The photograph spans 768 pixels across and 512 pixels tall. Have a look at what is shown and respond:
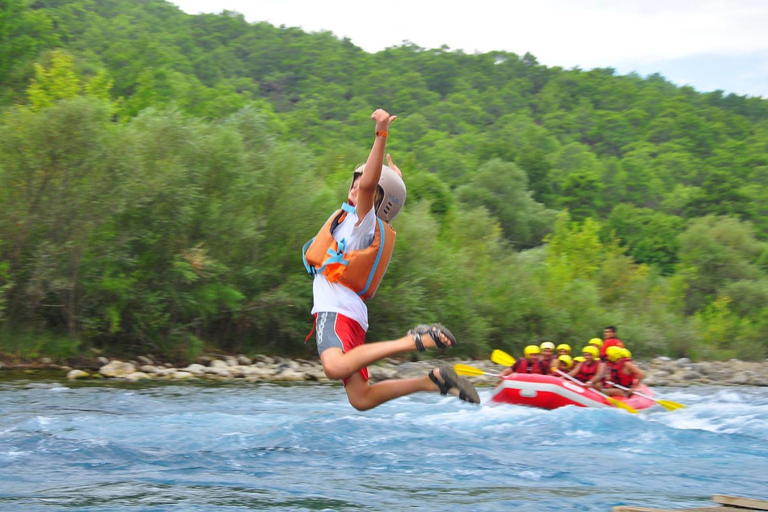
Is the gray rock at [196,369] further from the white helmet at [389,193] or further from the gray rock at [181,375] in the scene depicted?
the white helmet at [389,193]

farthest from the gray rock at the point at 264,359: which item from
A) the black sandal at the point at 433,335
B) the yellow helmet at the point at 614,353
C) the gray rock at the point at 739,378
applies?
the black sandal at the point at 433,335

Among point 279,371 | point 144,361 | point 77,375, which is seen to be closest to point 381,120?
point 77,375

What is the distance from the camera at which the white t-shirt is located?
5.86 meters

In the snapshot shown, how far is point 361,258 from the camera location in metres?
5.86

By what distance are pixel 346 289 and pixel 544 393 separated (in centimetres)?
804

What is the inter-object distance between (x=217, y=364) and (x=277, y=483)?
14026 millimetres

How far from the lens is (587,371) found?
15062mm

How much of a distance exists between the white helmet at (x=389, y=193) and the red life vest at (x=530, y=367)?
9737 mm

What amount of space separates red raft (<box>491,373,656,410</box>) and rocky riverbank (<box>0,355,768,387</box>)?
1.88 feet

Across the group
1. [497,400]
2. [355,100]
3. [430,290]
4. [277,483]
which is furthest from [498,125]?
[277,483]

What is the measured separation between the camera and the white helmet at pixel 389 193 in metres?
5.94

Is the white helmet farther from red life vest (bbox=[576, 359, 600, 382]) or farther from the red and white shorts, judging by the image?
red life vest (bbox=[576, 359, 600, 382])

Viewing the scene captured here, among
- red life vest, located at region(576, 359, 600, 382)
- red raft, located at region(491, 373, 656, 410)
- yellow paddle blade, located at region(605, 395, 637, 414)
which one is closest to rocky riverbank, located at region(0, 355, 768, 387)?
red raft, located at region(491, 373, 656, 410)

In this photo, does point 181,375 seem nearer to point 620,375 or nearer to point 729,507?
point 620,375
